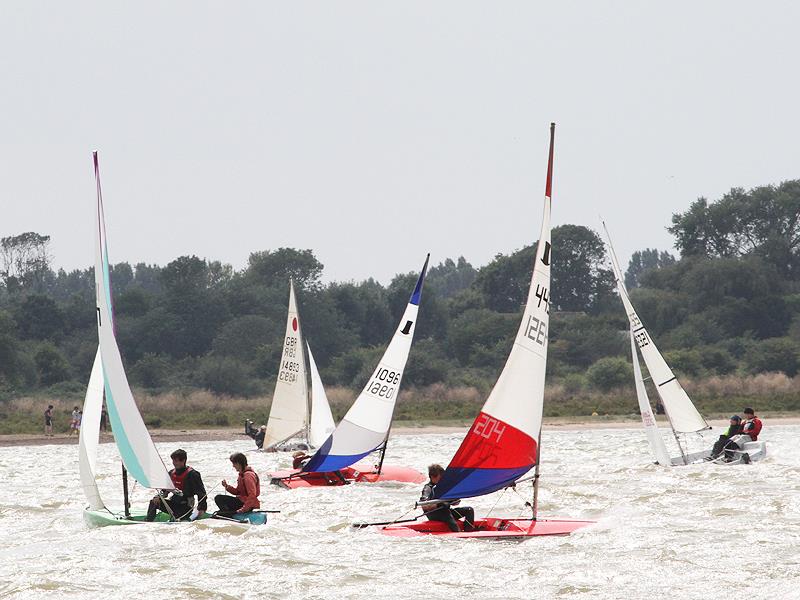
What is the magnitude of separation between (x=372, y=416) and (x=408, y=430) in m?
21.6

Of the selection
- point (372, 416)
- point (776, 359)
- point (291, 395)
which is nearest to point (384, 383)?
point (372, 416)

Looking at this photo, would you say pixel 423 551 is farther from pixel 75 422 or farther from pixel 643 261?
pixel 643 261

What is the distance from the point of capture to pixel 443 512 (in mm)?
16219

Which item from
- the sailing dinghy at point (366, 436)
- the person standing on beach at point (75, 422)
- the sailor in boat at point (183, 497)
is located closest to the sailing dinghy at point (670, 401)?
the sailing dinghy at point (366, 436)

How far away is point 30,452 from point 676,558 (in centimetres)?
2533

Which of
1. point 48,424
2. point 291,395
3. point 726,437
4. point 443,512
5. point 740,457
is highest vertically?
point 291,395

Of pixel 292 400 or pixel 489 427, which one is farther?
pixel 292 400

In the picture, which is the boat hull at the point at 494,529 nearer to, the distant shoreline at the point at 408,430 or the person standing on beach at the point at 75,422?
the distant shoreline at the point at 408,430

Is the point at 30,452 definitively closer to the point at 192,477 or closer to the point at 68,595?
the point at 192,477

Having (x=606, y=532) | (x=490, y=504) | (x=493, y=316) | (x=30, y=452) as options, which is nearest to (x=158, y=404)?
(x=30, y=452)

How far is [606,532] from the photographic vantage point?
17.1 metres

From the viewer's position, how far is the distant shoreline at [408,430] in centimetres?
4153

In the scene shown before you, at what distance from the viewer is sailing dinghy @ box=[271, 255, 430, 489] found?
22266 millimetres

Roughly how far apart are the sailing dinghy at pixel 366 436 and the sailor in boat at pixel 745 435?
6.00 metres
